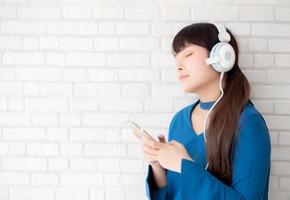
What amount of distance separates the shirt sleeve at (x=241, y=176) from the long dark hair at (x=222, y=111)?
32 mm

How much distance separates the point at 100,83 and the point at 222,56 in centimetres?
57

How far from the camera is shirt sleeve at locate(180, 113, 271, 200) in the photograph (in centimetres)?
98

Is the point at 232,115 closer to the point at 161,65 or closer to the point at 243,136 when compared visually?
the point at 243,136

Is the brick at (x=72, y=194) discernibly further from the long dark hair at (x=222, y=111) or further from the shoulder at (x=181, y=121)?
the long dark hair at (x=222, y=111)

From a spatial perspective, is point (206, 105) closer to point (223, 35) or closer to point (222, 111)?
point (222, 111)

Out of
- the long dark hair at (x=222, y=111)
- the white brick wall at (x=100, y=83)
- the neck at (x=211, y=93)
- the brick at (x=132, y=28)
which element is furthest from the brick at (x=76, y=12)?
the neck at (x=211, y=93)

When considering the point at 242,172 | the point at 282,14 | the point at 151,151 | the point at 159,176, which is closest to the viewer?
Result: the point at 242,172

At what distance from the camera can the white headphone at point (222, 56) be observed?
107 centimetres

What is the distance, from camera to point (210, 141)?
1.07 m

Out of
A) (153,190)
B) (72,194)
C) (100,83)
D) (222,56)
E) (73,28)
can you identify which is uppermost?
(73,28)

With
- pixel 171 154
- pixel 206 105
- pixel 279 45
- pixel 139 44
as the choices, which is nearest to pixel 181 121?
pixel 206 105

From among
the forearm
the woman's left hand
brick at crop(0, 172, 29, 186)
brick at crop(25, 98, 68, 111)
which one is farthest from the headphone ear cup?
brick at crop(0, 172, 29, 186)

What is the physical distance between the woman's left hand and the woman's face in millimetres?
201

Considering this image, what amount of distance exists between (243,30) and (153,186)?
67 cm
